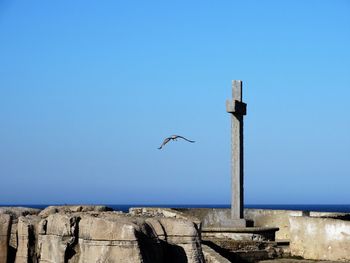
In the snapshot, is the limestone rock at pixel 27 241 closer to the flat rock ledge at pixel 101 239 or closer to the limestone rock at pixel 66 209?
the flat rock ledge at pixel 101 239

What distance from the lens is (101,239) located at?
1045 centimetres

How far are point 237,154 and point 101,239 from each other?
893cm

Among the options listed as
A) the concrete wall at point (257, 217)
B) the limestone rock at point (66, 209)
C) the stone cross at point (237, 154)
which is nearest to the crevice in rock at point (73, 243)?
the limestone rock at point (66, 209)

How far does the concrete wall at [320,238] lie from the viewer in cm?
1561

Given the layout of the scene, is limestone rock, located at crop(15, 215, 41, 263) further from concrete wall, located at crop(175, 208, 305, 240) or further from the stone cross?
concrete wall, located at crop(175, 208, 305, 240)

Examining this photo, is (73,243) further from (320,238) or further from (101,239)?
(320,238)

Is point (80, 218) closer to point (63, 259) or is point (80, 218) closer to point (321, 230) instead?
point (63, 259)

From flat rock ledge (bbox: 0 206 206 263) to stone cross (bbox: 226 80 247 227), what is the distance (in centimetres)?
656

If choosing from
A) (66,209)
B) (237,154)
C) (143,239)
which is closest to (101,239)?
(143,239)

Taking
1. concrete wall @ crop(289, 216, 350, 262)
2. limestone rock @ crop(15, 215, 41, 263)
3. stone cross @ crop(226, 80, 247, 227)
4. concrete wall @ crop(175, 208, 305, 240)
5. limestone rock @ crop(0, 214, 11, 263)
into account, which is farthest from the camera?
concrete wall @ crop(175, 208, 305, 240)

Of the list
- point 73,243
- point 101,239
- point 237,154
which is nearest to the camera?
point 101,239

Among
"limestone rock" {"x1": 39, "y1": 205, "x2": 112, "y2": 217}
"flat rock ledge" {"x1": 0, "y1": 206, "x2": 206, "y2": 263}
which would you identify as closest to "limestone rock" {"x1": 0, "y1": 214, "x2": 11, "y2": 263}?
"flat rock ledge" {"x1": 0, "y1": 206, "x2": 206, "y2": 263}

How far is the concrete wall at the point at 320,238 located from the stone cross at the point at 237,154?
231 centimetres

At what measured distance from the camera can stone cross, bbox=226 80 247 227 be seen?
61.9 ft
